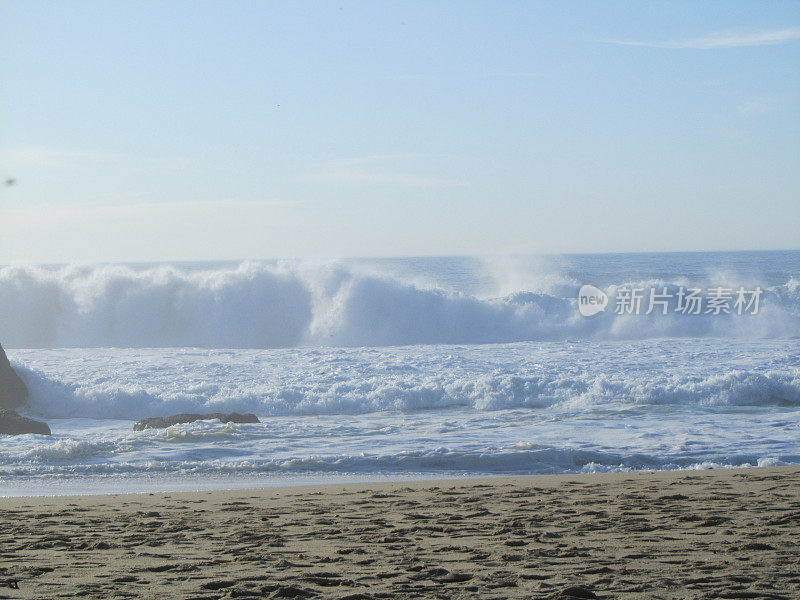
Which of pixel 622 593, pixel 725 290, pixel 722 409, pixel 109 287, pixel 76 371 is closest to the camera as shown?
pixel 622 593

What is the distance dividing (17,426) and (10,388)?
431 cm

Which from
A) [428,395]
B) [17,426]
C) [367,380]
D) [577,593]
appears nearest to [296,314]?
[367,380]

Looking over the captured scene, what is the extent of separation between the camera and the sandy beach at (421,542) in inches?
135

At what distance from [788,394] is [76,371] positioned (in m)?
13.8

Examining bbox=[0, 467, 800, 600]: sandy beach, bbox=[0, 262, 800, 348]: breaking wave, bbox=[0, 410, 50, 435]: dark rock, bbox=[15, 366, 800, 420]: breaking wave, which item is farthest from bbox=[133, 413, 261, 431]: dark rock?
bbox=[0, 262, 800, 348]: breaking wave

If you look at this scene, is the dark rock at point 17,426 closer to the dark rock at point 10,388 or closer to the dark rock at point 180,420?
the dark rock at point 180,420

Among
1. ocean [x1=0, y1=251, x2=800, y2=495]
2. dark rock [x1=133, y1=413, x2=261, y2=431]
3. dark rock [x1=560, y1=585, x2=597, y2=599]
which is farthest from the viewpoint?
dark rock [x1=133, y1=413, x2=261, y2=431]

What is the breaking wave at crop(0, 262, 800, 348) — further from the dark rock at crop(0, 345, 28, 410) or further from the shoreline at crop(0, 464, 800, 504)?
the shoreline at crop(0, 464, 800, 504)

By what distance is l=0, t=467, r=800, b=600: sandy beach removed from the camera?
3.44 m

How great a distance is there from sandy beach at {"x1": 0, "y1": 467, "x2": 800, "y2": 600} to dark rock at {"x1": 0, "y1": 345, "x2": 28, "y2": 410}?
320 inches

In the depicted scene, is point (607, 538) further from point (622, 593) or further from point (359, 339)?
point (359, 339)

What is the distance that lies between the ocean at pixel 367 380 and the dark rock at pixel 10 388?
0.24m

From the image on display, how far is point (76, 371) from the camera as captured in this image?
54.7ft

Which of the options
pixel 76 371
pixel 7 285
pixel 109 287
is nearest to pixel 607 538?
pixel 76 371
